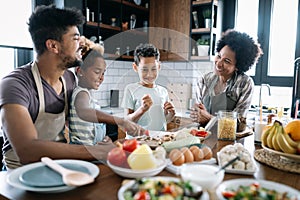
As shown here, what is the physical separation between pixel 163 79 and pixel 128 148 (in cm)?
44

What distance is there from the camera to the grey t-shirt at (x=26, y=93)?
106cm

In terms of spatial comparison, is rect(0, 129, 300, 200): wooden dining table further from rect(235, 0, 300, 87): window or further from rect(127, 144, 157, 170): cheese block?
rect(235, 0, 300, 87): window

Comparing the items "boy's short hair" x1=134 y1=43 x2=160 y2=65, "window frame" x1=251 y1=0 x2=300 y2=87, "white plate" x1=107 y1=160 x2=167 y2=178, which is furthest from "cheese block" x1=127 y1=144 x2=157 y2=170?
"window frame" x1=251 y1=0 x2=300 y2=87

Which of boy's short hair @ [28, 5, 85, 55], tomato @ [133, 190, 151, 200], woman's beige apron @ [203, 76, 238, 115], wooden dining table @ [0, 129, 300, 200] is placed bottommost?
wooden dining table @ [0, 129, 300, 200]

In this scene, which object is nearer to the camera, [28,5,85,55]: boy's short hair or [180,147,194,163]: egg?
[180,147,194,163]: egg

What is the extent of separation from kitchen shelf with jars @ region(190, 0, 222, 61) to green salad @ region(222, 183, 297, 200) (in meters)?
2.10

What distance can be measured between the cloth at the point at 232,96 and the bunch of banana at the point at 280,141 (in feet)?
2.66

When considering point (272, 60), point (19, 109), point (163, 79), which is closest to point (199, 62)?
point (272, 60)

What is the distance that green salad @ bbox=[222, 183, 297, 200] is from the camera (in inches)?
22.7

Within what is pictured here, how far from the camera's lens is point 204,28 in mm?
2674

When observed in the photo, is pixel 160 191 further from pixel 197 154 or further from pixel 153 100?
pixel 153 100

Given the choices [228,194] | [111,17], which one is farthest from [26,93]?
[111,17]

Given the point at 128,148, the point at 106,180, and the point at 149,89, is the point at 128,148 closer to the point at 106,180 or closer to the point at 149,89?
the point at 106,180

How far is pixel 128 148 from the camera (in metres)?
0.82
